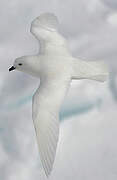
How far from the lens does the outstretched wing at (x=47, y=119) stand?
500cm

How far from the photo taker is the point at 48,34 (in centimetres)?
698

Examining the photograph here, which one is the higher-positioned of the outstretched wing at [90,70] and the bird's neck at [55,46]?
the bird's neck at [55,46]

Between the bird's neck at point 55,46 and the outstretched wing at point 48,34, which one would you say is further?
the outstretched wing at point 48,34

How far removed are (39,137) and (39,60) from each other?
138 centimetres

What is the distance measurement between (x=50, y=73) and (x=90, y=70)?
0.64m

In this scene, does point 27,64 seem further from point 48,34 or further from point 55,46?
point 48,34

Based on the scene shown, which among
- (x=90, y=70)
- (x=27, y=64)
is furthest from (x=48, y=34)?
(x=90, y=70)

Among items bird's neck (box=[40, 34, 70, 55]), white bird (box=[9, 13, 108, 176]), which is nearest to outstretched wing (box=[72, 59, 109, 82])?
white bird (box=[9, 13, 108, 176])

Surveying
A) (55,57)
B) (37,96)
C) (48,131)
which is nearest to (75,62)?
(55,57)

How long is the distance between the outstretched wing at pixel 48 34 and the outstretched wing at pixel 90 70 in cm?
39

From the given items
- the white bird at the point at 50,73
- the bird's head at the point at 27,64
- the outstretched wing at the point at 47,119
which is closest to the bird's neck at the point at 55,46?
the white bird at the point at 50,73

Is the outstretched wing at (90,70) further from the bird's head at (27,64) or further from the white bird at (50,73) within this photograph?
the bird's head at (27,64)

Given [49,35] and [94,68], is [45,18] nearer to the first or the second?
[49,35]

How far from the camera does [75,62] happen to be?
625 cm
